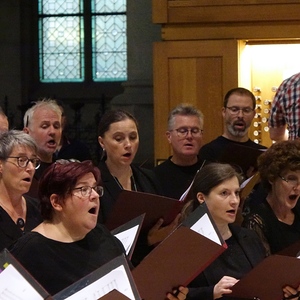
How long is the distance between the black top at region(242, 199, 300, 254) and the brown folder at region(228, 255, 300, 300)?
73cm

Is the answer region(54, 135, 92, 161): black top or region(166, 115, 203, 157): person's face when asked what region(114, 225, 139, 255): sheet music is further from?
region(54, 135, 92, 161): black top

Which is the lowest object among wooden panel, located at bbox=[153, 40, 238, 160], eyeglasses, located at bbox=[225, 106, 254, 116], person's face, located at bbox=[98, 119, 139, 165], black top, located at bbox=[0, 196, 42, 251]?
black top, located at bbox=[0, 196, 42, 251]

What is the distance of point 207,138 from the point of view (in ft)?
26.6

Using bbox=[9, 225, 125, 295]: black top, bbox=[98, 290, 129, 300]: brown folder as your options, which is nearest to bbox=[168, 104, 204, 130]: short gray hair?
bbox=[9, 225, 125, 295]: black top

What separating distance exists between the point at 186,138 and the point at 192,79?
222cm

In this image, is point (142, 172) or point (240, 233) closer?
point (240, 233)

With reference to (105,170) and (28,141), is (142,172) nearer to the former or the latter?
(105,170)

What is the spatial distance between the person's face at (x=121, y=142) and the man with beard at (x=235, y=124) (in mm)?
888

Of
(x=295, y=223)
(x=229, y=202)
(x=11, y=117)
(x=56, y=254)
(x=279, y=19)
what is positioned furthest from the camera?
(x=11, y=117)

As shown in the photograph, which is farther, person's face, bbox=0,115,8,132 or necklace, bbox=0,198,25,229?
person's face, bbox=0,115,8,132

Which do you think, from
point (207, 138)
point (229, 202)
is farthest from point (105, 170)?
point (207, 138)

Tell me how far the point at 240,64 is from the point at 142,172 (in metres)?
2.77

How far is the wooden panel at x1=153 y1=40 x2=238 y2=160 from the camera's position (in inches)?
318

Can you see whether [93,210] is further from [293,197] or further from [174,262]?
[293,197]
